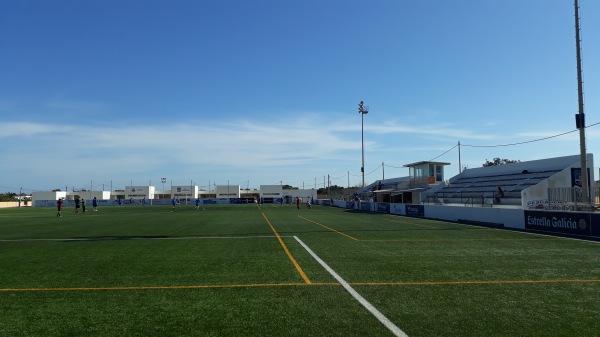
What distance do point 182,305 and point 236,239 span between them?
1032 centimetres

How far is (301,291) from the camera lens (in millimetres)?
7770

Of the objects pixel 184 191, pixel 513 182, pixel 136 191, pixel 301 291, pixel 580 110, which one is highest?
pixel 580 110

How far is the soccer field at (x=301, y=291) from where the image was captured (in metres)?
5.66

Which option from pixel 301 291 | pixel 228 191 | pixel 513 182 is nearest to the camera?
pixel 301 291

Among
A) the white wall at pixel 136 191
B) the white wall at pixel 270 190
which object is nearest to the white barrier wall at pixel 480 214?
the white wall at pixel 270 190

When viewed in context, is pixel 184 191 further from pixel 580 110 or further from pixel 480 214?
pixel 580 110

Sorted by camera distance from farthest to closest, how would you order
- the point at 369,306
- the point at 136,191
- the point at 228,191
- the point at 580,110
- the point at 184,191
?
the point at 228,191 < the point at 184,191 < the point at 136,191 < the point at 580,110 < the point at 369,306

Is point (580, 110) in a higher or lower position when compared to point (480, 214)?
higher

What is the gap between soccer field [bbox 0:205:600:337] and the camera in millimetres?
5660

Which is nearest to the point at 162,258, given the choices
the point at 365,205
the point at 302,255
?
the point at 302,255


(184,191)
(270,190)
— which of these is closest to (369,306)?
(270,190)

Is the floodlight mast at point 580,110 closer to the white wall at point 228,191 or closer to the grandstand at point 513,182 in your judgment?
the grandstand at point 513,182

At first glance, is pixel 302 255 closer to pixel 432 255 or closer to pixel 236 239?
pixel 432 255

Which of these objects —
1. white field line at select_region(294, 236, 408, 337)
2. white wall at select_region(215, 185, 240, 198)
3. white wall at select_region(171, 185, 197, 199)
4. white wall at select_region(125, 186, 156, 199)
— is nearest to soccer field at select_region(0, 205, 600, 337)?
white field line at select_region(294, 236, 408, 337)
